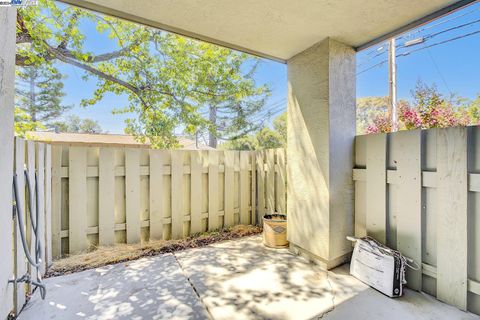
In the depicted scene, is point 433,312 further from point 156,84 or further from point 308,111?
point 156,84

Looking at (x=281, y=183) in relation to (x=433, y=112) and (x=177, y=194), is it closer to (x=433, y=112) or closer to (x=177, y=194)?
(x=177, y=194)

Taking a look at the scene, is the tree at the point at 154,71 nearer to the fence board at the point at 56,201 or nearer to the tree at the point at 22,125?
the tree at the point at 22,125

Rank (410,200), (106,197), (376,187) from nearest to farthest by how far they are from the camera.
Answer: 1. (410,200)
2. (376,187)
3. (106,197)

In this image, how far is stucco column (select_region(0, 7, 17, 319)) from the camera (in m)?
1.26

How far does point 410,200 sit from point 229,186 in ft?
8.59

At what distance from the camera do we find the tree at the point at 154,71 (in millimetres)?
4910

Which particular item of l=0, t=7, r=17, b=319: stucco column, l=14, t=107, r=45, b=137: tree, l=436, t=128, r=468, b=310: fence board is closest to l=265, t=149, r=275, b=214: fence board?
l=436, t=128, r=468, b=310: fence board

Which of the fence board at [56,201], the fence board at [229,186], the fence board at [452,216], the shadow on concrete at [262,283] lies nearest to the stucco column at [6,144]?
the shadow on concrete at [262,283]

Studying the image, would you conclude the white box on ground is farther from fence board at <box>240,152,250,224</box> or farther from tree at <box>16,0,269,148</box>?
tree at <box>16,0,269,148</box>

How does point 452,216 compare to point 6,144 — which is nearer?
point 6,144

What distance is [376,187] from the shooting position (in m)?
2.30

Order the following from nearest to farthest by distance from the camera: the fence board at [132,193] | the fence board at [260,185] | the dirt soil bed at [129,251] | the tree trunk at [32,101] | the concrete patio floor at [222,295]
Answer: the concrete patio floor at [222,295]
the dirt soil bed at [129,251]
the fence board at [132,193]
the fence board at [260,185]
the tree trunk at [32,101]

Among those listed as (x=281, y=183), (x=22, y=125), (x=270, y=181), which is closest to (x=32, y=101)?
(x=22, y=125)

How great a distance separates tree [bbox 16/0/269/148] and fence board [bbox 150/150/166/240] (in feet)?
10.1
